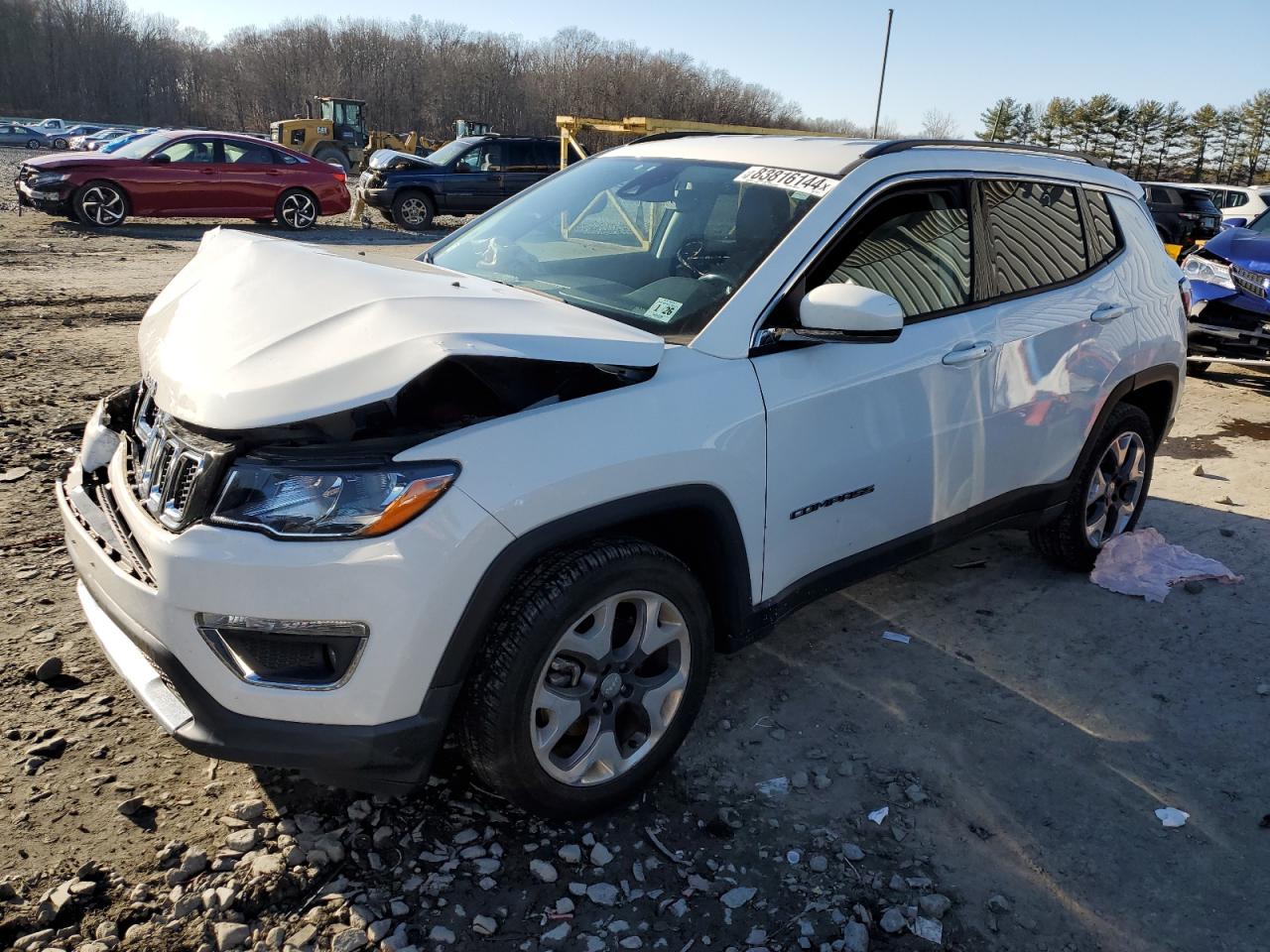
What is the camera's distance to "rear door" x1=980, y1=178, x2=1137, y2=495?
3648 millimetres

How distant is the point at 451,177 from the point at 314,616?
61.2ft

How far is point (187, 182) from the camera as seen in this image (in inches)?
631

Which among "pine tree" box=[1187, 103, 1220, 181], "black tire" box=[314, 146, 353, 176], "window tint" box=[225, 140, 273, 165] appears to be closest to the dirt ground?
"window tint" box=[225, 140, 273, 165]

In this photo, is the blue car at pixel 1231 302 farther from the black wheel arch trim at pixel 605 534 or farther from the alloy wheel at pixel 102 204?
the alloy wheel at pixel 102 204

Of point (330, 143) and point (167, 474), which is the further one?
point (330, 143)

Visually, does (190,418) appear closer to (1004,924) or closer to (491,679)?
(491,679)

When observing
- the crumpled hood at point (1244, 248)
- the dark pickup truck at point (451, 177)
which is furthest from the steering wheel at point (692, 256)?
the dark pickup truck at point (451, 177)

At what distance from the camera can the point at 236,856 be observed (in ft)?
8.14

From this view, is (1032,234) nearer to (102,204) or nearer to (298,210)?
(102,204)

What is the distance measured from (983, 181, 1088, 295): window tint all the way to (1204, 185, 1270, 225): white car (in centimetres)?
795

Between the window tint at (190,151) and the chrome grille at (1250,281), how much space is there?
50.0ft

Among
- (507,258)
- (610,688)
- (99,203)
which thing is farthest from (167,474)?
(99,203)

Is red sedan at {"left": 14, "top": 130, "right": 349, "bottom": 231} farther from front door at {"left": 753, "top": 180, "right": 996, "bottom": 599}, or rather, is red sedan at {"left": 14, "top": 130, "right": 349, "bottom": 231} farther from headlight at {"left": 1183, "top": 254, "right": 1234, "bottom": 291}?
front door at {"left": 753, "top": 180, "right": 996, "bottom": 599}

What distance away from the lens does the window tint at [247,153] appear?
16516mm
